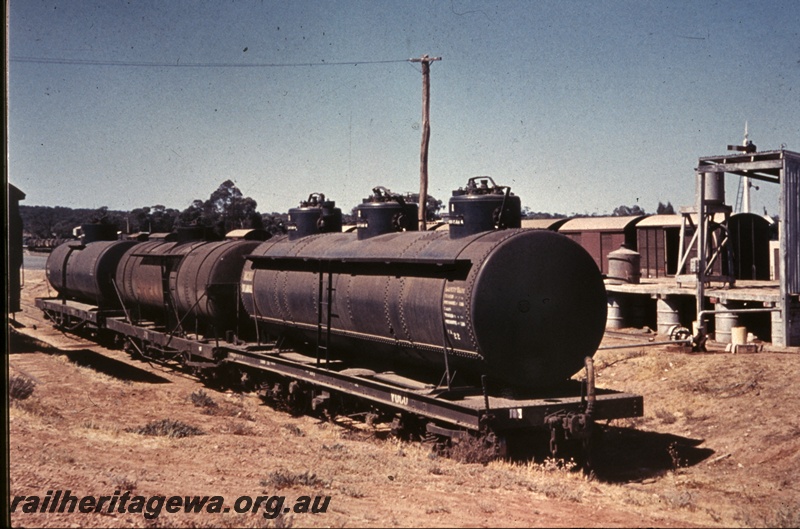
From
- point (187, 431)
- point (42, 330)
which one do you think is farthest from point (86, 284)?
point (187, 431)

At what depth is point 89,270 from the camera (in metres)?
26.9

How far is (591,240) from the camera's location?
38250 millimetres

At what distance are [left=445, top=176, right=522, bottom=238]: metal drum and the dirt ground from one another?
3.84m

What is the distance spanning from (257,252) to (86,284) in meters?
11.9

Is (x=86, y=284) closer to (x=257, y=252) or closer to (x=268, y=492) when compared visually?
(x=257, y=252)

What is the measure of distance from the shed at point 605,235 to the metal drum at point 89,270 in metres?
21.0

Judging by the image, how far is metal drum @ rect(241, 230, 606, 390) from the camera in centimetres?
1136

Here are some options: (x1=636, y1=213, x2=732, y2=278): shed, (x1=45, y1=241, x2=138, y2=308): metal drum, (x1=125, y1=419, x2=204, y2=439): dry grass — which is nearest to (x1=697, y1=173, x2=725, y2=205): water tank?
(x1=636, y1=213, x2=732, y2=278): shed

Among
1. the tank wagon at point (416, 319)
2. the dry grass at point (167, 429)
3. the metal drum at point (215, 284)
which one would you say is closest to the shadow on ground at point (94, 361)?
the tank wagon at point (416, 319)

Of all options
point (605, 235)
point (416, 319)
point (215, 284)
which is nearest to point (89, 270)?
point (215, 284)

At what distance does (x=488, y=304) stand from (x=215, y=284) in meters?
9.68

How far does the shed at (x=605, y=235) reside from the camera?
3709cm

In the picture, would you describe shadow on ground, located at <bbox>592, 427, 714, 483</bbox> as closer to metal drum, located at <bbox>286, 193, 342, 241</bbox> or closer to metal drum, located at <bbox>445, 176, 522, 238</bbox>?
metal drum, located at <bbox>445, 176, 522, 238</bbox>

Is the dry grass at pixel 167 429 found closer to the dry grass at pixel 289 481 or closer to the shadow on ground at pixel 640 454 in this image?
the dry grass at pixel 289 481
